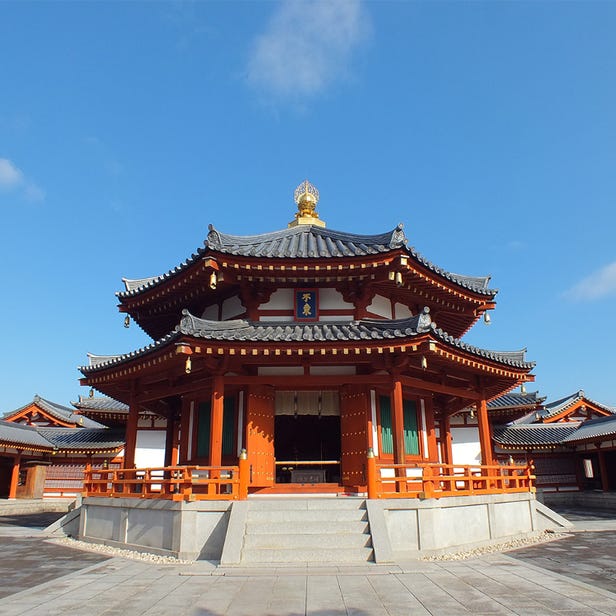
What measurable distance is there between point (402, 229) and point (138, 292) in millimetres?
9838

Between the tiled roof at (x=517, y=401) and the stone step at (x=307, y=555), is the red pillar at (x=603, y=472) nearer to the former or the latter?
the tiled roof at (x=517, y=401)

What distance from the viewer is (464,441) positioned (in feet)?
98.8

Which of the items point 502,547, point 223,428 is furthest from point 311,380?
point 502,547

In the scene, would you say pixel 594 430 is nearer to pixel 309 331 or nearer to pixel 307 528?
pixel 309 331

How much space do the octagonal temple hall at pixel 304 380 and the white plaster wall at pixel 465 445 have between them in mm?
10811

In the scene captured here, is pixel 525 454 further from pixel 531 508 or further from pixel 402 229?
pixel 402 229

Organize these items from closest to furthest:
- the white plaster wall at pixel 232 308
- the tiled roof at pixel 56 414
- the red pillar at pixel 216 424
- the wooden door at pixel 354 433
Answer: the red pillar at pixel 216 424 → the wooden door at pixel 354 433 → the white plaster wall at pixel 232 308 → the tiled roof at pixel 56 414

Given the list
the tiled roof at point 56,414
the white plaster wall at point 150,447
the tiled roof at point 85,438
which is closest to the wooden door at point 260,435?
the white plaster wall at point 150,447

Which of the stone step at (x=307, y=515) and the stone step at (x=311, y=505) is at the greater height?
the stone step at (x=311, y=505)

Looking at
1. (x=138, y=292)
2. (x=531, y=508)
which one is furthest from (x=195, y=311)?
A: (x=531, y=508)

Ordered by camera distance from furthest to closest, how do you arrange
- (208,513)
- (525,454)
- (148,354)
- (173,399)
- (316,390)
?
(525,454) < (173,399) < (316,390) < (148,354) < (208,513)

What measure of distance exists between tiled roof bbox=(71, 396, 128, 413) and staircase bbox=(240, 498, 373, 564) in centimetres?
2152

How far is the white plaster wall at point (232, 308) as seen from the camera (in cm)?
1792

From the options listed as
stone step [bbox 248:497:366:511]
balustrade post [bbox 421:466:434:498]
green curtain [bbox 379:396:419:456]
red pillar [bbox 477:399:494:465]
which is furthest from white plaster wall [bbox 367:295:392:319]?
stone step [bbox 248:497:366:511]
